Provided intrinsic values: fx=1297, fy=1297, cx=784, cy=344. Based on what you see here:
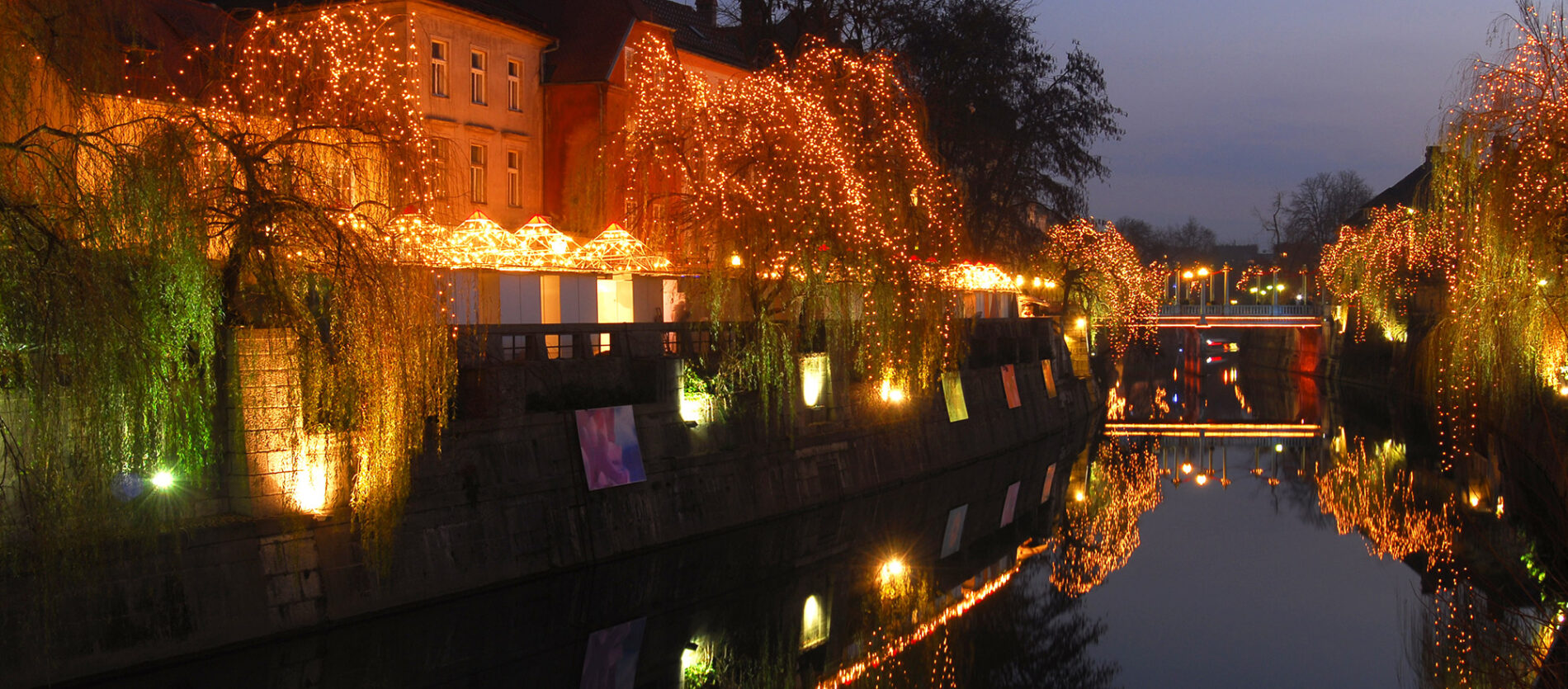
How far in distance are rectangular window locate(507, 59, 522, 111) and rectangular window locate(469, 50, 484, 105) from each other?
3.21 ft

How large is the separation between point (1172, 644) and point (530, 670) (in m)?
8.96

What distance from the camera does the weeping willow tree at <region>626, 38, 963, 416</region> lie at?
2411 centimetres

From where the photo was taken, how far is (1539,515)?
2255 cm

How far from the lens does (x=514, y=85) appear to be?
3136 cm

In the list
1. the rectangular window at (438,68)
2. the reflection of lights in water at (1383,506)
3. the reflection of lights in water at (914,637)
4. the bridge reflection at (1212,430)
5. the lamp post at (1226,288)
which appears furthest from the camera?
A: the lamp post at (1226,288)

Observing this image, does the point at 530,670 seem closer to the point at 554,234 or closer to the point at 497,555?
the point at 497,555

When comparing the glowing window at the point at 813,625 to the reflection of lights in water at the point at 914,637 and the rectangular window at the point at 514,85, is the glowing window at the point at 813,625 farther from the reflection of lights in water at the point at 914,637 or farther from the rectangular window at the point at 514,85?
the rectangular window at the point at 514,85

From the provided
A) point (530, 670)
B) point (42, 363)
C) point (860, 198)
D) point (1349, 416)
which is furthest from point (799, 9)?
point (1349, 416)

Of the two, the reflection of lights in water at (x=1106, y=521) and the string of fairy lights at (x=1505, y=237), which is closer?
the string of fairy lights at (x=1505, y=237)

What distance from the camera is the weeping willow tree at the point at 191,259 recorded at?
37.2 feet

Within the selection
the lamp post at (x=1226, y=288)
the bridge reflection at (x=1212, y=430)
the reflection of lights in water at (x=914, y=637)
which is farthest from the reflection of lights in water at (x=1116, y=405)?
the reflection of lights in water at (x=914, y=637)

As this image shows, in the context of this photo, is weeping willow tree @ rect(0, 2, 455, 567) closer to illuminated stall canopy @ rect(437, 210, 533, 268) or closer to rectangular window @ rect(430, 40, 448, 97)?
illuminated stall canopy @ rect(437, 210, 533, 268)

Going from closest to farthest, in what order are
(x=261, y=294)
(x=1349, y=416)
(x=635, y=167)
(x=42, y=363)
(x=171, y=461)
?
(x=42, y=363) < (x=171, y=461) < (x=261, y=294) < (x=635, y=167) < (x=1349, y=416)

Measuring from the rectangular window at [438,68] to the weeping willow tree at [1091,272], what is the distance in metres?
31.5
